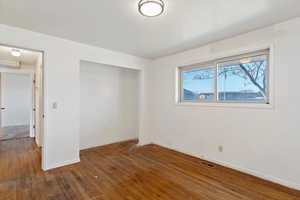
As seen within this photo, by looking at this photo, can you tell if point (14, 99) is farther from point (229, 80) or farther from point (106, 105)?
point (229, 80)

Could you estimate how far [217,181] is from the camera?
231 cm

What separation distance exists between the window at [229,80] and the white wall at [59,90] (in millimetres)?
2384

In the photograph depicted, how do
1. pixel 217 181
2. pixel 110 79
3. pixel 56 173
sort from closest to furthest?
1. pixel 217 181
2. pixel 56 173
3. pixel 110 79

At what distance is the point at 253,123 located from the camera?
2.48 m

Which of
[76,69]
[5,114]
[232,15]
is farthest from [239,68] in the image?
[5,114]

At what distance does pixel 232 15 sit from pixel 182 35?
85cm

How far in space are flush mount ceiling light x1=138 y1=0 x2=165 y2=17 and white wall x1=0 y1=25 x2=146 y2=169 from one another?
183 cm

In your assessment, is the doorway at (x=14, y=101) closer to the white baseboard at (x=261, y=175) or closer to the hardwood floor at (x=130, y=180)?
the hardwood floor at (x=130, y=180)

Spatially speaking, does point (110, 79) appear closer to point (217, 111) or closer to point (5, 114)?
point (217, 111)

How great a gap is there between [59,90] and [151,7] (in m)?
2.23

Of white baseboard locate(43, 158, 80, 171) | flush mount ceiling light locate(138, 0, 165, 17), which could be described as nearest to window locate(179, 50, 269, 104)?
flush mount ceiling light locate(138, 0, 165, 17)

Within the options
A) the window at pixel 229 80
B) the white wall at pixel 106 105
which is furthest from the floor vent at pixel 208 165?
the white wall at pixel 106 105

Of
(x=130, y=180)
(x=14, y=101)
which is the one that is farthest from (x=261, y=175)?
(x=14, y=101)

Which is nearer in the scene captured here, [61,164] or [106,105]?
[61,164]
